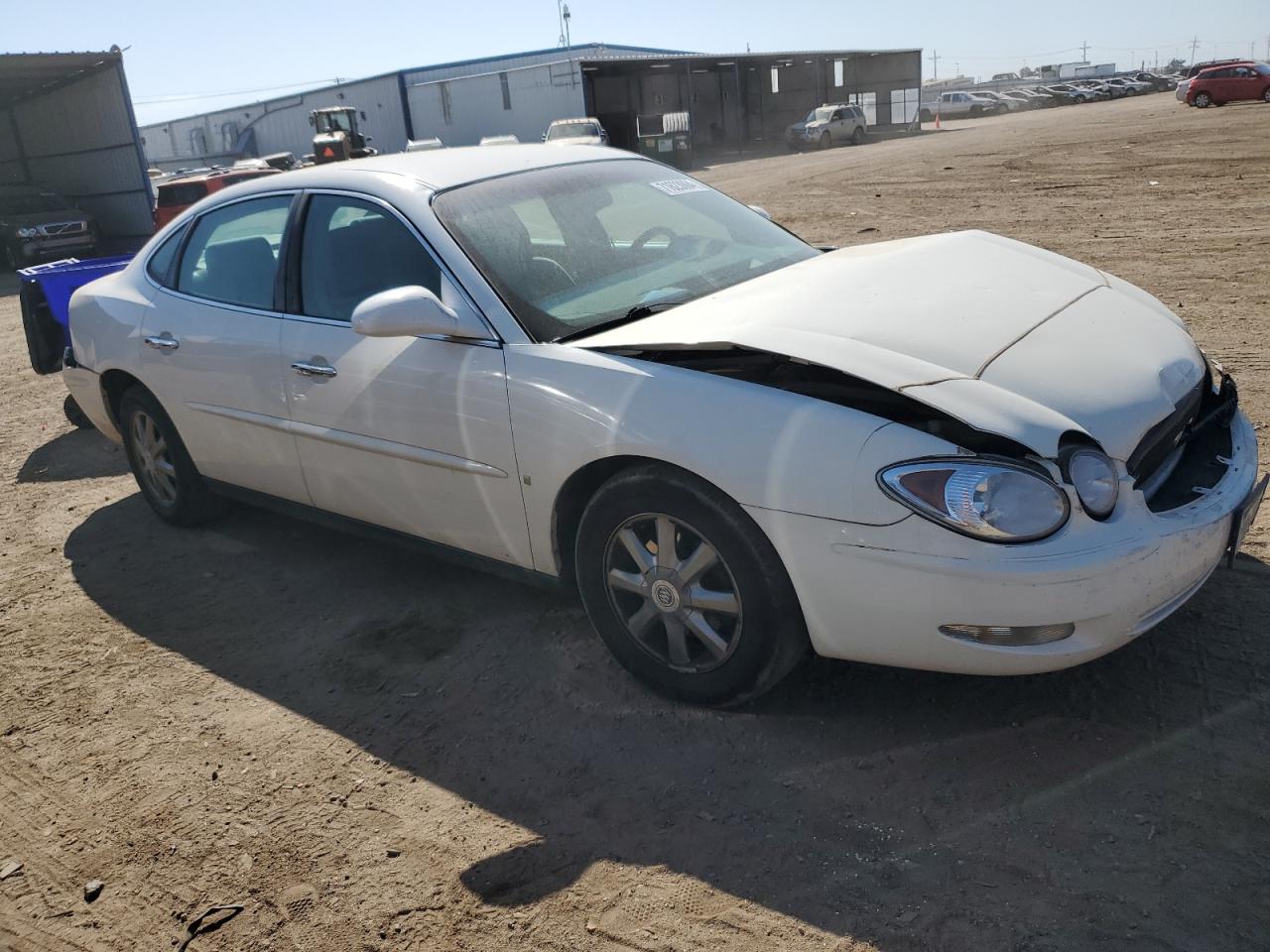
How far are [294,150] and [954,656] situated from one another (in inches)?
2135

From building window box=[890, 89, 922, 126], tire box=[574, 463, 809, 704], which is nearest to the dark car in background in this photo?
tire box=[574, 463, 809, 704]

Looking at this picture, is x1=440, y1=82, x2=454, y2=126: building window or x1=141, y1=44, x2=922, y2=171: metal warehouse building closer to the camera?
x1=141, y1=44, x2=922, y2=171: metal warehouse building

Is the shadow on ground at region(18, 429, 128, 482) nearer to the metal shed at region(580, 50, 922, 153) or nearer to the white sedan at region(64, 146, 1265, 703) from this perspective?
the white sedan at region(64, 146, 1265, 703)

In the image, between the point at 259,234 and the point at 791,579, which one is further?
the point at 259,234

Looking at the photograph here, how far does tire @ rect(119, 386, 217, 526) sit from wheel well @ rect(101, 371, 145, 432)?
43 millimetres

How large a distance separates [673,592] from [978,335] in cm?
113

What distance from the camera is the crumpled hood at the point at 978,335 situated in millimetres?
2621

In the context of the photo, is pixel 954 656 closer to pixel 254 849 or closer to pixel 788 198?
pixel 254 849

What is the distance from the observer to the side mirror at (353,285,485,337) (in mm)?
3172

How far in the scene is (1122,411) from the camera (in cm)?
272

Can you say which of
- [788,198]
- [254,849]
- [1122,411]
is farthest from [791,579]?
[788,198]

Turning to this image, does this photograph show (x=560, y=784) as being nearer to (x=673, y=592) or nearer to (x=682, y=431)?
(x=673, y=592)

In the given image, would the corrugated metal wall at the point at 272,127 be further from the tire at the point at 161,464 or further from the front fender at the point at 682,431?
the front fender at the point at 682,431

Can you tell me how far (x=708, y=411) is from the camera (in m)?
2.77
